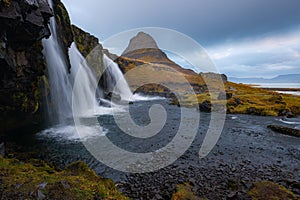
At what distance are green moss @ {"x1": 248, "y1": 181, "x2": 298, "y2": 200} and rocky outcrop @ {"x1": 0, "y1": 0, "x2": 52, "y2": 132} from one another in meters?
18.6

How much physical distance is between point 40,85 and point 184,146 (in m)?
19.1

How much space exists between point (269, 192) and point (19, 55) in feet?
72.2

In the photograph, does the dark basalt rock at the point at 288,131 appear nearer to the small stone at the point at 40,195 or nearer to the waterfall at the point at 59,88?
the small stone at the point at 40,195

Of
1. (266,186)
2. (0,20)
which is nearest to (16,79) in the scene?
(0,20)

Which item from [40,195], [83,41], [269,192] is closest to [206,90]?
[83,41]

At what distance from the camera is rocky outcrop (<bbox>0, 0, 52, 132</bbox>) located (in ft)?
41.0

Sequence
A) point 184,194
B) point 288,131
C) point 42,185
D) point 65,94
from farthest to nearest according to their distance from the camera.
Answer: point 65,94 < point 288,131 < point 184,194 < point 42,185

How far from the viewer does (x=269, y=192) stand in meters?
10.2

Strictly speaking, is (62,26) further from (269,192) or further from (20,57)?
(269,192)

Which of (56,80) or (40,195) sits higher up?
(56,80)

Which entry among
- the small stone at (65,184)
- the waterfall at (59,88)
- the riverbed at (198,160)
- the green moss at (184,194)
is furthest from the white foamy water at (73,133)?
the green moss at (184,194)

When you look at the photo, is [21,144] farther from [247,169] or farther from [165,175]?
[247,169]

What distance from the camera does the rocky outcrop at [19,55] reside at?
492 inches

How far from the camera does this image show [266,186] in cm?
1084
